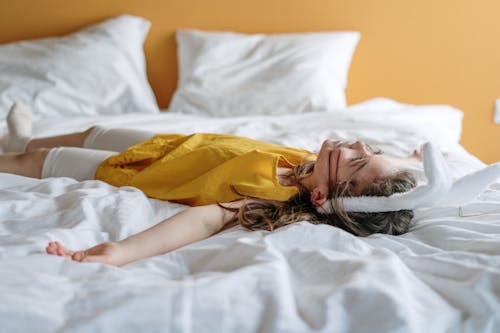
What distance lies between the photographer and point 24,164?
1531mm

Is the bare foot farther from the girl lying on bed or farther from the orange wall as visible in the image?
the orange wall

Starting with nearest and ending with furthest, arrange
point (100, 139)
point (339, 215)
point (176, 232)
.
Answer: point (176, 232), point (339, 215), point (100, 139)

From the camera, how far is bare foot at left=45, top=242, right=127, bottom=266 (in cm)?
90

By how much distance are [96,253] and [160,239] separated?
124mm

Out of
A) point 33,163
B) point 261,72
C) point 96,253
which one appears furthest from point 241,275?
point 261,72

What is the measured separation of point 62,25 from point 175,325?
7.34ft

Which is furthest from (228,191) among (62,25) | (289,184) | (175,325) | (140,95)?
(62,25)

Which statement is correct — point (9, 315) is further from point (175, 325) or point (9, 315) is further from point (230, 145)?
point (230, 145)

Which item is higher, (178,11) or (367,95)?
(178,11)

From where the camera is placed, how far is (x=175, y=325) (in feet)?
2.27

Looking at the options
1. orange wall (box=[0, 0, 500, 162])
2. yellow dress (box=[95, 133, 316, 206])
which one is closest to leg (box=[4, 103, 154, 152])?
yellow dress (box=[95, 133, 316, 206])

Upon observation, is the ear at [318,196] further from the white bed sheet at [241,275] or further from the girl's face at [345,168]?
the white bed sheet at [241,275]

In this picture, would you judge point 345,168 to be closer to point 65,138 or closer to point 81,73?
point 65,138

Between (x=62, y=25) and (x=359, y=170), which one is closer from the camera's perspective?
(x=359, y=170)
